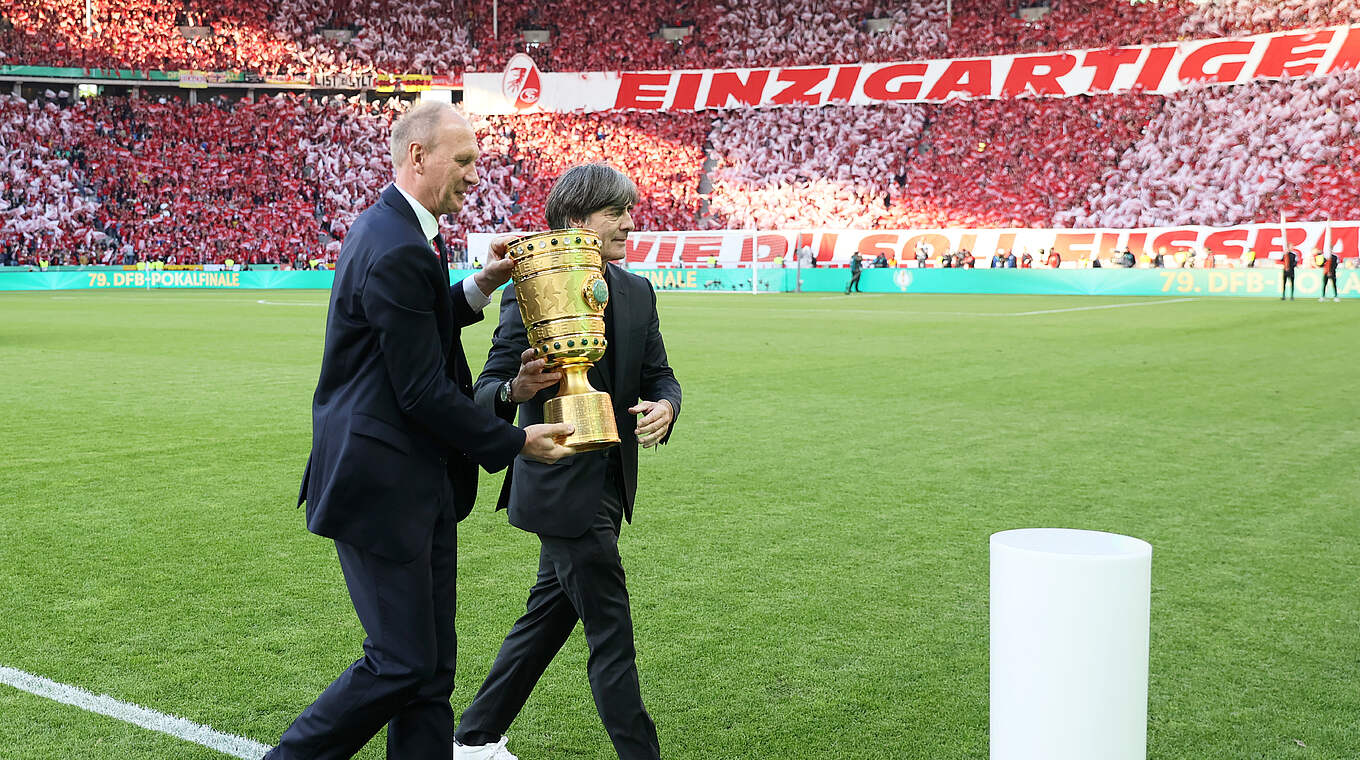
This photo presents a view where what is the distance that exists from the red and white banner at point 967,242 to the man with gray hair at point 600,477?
34182 mm

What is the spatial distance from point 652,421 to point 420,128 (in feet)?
3.26

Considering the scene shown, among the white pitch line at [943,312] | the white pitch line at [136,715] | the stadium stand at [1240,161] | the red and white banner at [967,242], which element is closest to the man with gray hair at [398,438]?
the white pitch line at [136,715]

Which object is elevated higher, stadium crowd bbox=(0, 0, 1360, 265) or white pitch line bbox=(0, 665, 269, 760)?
stadium crowd bbox=(0, 0, 1360, 265)

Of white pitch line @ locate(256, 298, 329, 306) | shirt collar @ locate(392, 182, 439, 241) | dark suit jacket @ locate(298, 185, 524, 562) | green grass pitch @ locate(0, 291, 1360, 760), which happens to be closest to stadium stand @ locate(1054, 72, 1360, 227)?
white pitch line @ locate(256, 298, 329, 306)

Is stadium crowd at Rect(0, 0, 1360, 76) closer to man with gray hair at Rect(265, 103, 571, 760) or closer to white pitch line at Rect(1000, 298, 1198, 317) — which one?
white pitch line at Rect(1000, 298, 1198, 317)

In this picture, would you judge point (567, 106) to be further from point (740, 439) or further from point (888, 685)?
point (888, 685)

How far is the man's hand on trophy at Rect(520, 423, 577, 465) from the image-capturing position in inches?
111

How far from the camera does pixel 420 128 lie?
9.25 ft

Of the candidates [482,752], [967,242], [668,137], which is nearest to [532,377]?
[482,752]

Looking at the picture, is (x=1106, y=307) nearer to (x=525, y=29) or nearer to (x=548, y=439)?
(x=548, y=439)

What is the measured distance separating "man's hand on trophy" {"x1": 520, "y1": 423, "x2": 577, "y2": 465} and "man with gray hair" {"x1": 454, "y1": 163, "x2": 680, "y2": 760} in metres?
0.28

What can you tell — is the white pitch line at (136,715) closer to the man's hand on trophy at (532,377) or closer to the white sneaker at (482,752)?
the white sneaker at (482,752)

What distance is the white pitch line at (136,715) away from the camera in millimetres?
3754

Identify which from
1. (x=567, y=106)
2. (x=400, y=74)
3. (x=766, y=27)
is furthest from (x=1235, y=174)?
(x=400, y=74)
